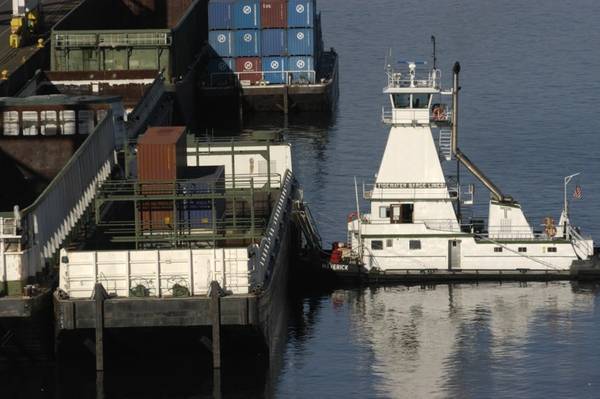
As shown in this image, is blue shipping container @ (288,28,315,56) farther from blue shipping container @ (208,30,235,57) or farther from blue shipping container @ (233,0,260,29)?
blue shipping container @ (208,30,235,57)

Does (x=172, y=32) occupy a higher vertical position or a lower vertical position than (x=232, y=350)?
higher

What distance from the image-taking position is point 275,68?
132 m

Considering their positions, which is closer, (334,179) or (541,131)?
(334,179)

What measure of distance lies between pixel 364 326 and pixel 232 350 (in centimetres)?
852

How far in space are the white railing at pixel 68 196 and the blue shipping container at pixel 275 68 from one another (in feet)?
175

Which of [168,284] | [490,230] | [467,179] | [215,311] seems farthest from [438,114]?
[467,179]

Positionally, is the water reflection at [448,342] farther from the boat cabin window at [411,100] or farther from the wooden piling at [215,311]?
the boat cabin window at [411,100]

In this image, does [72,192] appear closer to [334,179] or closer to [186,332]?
[186,332]

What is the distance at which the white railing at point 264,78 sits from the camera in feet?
432

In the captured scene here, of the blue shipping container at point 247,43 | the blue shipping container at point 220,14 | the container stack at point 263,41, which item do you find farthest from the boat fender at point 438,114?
the blue shipping container at point 220,14

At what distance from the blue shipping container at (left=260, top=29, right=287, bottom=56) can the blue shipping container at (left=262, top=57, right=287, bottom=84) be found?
49 cm

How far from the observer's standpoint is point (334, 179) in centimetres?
10069

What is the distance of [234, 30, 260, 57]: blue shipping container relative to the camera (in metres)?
132

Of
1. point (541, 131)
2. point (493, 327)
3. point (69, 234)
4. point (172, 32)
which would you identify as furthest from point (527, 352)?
point (172, 32)
